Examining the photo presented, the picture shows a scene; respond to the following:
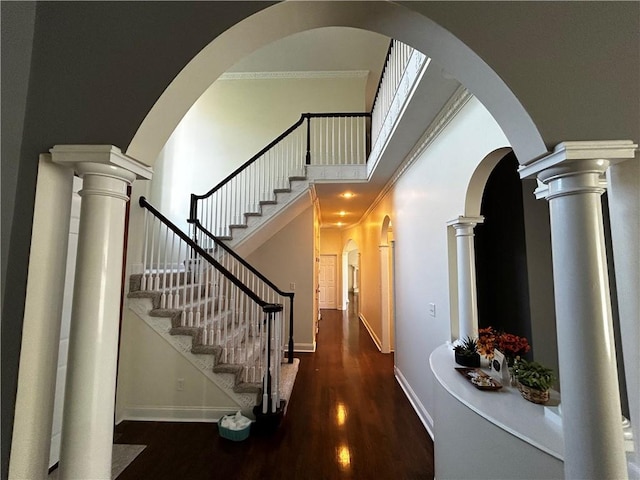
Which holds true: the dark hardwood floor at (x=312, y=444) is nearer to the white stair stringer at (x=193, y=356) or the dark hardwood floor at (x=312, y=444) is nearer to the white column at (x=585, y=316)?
the white stair stringer at (x=193, y=356)

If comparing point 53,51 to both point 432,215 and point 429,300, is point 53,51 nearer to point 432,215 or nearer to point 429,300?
point 432,215

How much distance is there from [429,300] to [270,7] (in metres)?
2.60

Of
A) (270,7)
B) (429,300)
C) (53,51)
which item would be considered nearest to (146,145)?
(53,51)

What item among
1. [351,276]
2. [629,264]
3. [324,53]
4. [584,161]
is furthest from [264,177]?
[351,276]

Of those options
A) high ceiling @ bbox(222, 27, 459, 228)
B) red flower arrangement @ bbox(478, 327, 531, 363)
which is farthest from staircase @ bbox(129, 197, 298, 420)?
high ceiling @ bbox(222, 27, 459, 228)

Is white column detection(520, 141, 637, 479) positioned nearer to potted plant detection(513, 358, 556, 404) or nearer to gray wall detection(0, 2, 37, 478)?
potted plant detection(513, 358, 556, 404)

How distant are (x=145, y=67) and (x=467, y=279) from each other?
232cm

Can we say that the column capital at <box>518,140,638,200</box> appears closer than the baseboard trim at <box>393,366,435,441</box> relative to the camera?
Yes

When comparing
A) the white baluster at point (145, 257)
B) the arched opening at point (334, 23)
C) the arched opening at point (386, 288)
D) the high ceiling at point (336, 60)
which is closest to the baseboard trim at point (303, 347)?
the arched opening at point (386, 288)

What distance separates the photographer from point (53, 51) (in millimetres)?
1062

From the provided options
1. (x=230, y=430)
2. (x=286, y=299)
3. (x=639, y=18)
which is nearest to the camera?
(x=639, y=18)

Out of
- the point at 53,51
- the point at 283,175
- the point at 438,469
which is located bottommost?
the point at 438,469

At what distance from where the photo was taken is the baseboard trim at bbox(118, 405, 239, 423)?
109 inches

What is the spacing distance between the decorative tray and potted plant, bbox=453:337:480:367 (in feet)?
0.24
